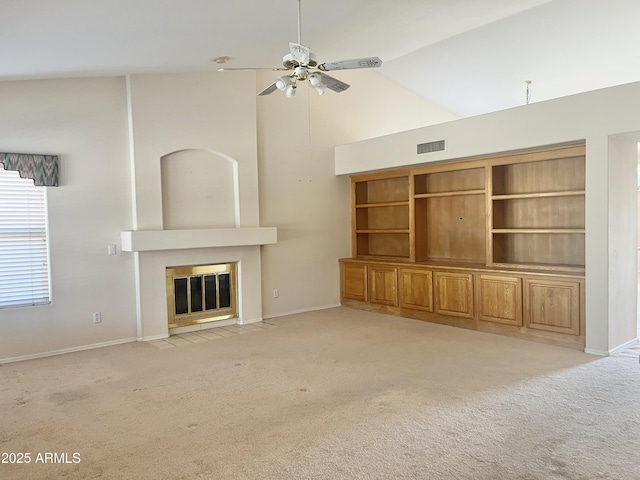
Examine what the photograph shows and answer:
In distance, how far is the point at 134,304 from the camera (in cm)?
606

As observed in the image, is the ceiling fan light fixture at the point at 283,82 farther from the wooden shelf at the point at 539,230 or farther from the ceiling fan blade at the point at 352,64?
the wooden shelf at the point at 539,230

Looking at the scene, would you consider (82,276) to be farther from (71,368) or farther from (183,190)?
(183,190)

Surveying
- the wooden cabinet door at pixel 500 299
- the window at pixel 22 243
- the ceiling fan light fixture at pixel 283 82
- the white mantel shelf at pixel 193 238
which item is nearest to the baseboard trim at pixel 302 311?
the white mantel shelf at pixel 193 238

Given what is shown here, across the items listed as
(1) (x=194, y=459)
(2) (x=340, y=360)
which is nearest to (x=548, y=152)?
(2) (x=340, y=360)

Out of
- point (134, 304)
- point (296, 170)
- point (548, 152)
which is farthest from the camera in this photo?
point (296, 170)

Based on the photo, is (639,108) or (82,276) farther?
(82,276)

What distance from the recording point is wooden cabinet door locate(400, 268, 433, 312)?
6727 mm

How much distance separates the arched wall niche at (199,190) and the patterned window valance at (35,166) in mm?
1287

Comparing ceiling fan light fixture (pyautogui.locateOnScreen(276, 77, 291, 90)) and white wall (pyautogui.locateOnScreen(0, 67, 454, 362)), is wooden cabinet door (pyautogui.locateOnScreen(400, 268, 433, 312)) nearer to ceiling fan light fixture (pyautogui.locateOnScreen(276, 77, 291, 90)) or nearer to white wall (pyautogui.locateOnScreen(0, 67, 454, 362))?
white wall (pyautogui.locateOnScreen(0, 67, 454, 362))

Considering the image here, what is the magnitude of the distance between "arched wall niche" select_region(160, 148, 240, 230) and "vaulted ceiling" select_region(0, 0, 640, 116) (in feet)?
3.92

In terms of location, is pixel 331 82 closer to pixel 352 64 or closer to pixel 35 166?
pixel 352 64

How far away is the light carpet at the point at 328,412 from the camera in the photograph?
2803mm

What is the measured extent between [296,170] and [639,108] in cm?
463

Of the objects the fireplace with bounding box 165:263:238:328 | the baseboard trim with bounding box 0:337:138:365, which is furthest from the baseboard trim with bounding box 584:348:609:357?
the baseboard trim with bounding box 0:337:138:365
